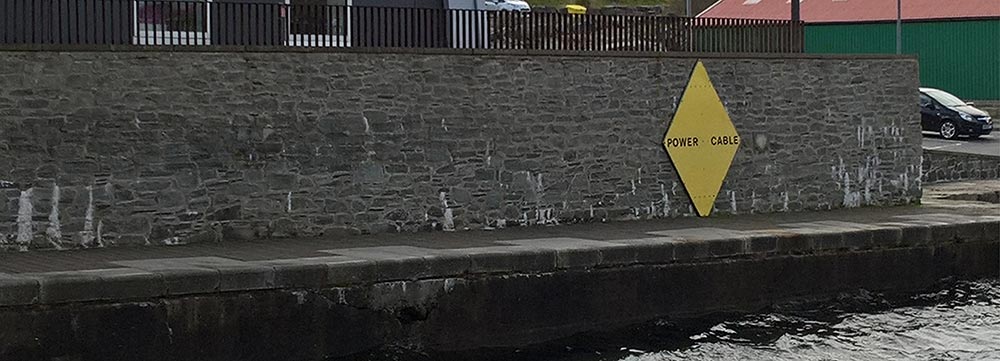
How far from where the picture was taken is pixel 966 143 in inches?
1337

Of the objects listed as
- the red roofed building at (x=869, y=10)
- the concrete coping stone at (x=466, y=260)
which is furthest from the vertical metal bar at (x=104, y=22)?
the red roofed building at (x=869, y=10)

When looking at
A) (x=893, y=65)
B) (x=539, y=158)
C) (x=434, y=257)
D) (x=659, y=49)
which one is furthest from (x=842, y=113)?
(x=434, y=257)

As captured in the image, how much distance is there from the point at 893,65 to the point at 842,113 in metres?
1.13

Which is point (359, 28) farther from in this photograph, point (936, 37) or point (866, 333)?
point (936, 37)

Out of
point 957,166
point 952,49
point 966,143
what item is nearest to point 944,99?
point 966,143

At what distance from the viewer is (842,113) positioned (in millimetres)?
19688

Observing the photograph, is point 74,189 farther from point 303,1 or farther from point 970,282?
point 970,282

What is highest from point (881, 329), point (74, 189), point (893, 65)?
point (893, 65)

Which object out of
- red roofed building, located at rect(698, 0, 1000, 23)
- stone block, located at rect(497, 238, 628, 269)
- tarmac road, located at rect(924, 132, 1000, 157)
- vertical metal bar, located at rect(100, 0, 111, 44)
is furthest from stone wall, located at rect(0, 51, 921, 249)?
red roofed building, located at rect(698, 0, 1000, 23)

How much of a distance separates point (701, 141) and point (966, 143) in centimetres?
1738

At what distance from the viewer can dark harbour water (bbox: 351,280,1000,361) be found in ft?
44.1

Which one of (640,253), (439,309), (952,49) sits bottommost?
(439,309)

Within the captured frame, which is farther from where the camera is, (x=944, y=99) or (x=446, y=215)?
(x=944, y=99)

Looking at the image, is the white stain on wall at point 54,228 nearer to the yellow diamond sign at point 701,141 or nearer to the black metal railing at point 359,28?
the black metal railing at point 359,28
